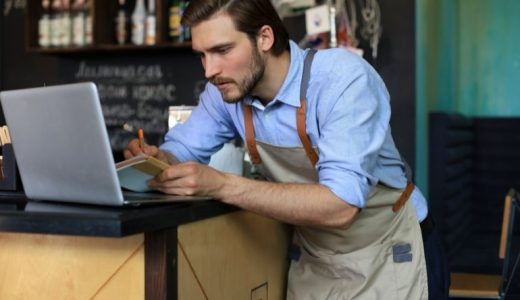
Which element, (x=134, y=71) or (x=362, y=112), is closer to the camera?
(x=362, y=112)

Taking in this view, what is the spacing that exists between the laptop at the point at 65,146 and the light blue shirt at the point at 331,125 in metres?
0.31

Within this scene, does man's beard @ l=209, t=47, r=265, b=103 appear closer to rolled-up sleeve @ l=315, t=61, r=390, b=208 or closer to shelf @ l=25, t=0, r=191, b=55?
rolled-up sleeve @ l=315, t=61, r=390, b=208

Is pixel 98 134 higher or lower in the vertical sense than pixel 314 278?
higher

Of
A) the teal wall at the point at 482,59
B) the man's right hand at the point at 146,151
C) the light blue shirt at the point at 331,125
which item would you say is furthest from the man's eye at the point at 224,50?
the teal wall at the point at 482,59

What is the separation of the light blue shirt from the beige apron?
4 cm

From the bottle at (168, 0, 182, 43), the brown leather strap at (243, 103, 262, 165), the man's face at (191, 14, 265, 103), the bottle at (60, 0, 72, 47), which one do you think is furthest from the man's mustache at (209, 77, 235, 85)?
the bottle at (60, 0, 72, 47)

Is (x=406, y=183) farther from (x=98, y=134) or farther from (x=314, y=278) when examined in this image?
(x=98, y=134)

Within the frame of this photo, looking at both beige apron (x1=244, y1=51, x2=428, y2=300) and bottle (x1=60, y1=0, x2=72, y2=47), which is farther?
bottle (x1=60, y1=0, x2=72, y2=47)

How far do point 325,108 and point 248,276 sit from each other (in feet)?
1.39

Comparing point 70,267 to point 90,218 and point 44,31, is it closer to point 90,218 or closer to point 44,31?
point 90,218

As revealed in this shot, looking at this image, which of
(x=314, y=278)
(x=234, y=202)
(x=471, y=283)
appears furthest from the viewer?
(x=471, y=283)

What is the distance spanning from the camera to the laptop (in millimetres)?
1270

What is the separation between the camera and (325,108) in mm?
1656

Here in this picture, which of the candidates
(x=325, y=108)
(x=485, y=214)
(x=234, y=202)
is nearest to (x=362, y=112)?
(x=325, y=108)
